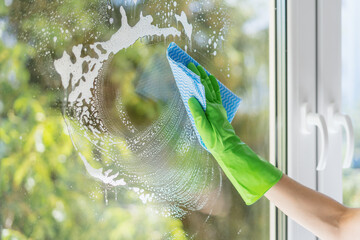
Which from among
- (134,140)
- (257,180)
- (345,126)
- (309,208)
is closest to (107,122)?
(134,140)

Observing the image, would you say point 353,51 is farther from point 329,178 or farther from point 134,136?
point 134,136

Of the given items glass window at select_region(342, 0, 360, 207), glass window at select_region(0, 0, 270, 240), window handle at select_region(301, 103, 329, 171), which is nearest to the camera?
glass window at select_region(0, 0, 270, 240)

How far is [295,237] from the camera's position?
1141mm

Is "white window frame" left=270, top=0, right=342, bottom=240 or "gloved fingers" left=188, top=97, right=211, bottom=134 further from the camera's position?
"white window frame" left=270, top=0, right=342, bottom=240

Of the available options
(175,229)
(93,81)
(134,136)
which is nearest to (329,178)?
(175,229)

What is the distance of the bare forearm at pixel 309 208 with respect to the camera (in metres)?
0.94

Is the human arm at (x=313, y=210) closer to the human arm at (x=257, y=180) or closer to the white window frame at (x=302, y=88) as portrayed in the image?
the human arm at (x=257, y=180)

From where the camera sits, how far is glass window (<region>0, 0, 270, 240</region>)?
2.82 ft

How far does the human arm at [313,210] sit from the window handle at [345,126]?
22 cm

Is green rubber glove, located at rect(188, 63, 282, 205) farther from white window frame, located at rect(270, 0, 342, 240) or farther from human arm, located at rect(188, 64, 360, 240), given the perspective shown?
white window frame, located at rect(270, 0, 342, 240)

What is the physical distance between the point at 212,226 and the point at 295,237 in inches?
10.0

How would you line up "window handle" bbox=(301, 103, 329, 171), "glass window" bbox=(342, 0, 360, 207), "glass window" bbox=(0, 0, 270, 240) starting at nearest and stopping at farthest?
"glass window" bbox=(0, 0, 270, 240) < "window handle" bbox=(301, 103, 329, 171) < "glass window" bbox=(342, 0, 360, 207)

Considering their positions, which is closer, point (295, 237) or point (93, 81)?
point (93, 81)

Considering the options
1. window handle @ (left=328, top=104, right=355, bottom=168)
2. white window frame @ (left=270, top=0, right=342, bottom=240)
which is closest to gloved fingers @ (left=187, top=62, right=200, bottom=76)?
white window frame @ (left=270, top=0, right=342, bottom=240)
